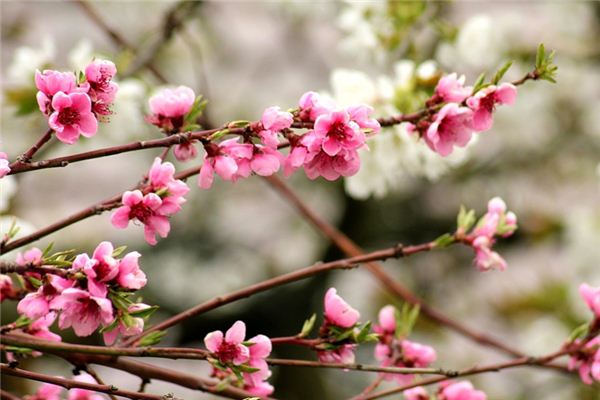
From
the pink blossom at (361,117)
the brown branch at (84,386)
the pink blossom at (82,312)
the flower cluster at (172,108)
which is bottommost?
the brown branch at (84,386)

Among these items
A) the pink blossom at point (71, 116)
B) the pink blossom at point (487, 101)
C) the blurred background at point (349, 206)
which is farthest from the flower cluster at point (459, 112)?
the blurred background at point (349, 206)

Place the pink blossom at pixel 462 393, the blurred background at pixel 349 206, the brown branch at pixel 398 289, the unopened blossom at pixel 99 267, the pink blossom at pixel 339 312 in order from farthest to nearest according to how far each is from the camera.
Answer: the blurred background at pixel 349 206 < the brown branch at pixel 398 289 < the pink blossom at pixel 462 393 < the pink blossom at pixel 339 312 < the unopened blossom at pixel 99 267

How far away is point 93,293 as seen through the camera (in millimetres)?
507

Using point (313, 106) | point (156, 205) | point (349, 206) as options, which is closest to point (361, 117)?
point (313, 106)

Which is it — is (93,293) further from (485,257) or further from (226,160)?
(485,257)

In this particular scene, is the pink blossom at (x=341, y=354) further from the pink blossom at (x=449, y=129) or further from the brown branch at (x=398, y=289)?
the brown branch at (x=398, y=289)

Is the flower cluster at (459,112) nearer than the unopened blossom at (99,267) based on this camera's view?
No

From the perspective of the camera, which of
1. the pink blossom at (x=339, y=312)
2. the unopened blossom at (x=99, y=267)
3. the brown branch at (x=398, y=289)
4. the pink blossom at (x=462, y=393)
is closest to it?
the unopened blossom at (x=99, y=267)

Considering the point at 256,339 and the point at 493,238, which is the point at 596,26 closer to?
the point at 493,238

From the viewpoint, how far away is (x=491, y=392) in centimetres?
242

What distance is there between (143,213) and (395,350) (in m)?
0.28

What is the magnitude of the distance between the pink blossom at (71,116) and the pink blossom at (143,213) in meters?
0.05

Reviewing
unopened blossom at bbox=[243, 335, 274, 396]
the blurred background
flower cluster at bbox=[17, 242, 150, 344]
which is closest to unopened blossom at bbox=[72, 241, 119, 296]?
flower cluster at bbox=[17, 242, 150, 344]

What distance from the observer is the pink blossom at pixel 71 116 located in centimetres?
53
